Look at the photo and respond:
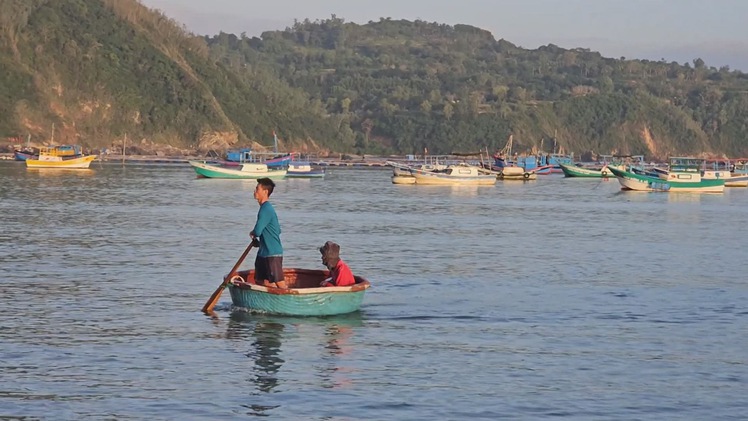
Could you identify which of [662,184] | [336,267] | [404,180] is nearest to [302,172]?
[404,180]

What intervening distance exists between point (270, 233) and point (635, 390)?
25.1 feet

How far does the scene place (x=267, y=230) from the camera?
75.4ft

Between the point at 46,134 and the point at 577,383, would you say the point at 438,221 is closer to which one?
the point at 577,383

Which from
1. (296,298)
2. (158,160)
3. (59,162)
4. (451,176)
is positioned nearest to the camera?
(296,298)

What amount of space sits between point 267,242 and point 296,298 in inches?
45.0

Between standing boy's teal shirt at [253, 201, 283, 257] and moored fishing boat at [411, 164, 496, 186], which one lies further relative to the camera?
moored fishing boat at [411, 164, 496, 186]

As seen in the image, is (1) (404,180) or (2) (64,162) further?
(2) (64,162)

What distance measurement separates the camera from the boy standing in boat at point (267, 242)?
22.7 m

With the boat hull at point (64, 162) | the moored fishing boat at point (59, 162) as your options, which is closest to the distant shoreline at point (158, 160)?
the moored fishing boat at point (59, 162)

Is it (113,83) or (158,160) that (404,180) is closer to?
(158,160)

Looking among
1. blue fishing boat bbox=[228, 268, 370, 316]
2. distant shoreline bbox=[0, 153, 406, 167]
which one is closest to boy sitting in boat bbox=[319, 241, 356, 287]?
blue fishing boat bbox=[228, 268, 370, 316]

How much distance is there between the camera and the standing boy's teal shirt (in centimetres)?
2269

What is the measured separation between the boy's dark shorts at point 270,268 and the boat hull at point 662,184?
80.2 m

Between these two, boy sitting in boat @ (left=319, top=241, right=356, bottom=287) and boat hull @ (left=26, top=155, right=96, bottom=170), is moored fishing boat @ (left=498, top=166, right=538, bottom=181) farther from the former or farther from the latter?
boy sitting in boat @ (left=319, top=241, right=356, bottom=287)
